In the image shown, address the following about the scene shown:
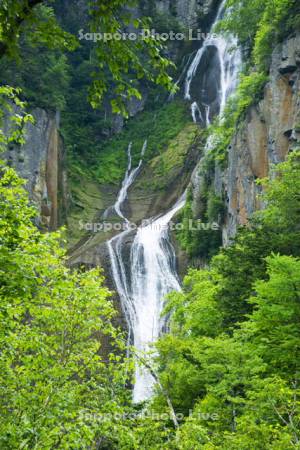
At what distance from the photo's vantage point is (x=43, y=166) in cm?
3553

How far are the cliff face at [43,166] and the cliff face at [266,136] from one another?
14.6 m

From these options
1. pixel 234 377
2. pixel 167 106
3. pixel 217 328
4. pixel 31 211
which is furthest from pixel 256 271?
pixel 167 106

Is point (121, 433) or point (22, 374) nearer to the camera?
point (121, 433)

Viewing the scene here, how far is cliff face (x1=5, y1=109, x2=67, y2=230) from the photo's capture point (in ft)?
111

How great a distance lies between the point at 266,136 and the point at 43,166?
18.6 meters

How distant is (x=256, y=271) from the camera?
14070 millimetres

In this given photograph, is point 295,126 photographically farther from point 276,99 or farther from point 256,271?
point 256,271

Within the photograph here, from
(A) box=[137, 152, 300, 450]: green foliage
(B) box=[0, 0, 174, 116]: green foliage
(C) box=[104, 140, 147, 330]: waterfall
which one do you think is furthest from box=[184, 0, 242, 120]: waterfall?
(B) box=[0, 0, 174, 116]: green foliage

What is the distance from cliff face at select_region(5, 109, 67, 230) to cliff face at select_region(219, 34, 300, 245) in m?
14.6

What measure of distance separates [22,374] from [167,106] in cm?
5181

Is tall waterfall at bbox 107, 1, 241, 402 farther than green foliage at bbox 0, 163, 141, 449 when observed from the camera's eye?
Yes

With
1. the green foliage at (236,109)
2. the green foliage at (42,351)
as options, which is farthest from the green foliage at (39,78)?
the green foliage at (42,351)

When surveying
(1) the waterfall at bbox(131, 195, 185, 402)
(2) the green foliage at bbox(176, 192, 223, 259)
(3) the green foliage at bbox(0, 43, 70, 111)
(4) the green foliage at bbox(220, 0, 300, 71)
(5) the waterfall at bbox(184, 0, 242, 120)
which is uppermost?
(5) the waterfall at bbox(184, 0, 242, 120)

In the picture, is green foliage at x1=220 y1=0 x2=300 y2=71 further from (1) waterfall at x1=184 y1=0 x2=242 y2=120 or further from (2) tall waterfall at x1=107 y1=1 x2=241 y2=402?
(1) waterfall at x1=184 y1=0 x2=242 y2=120
